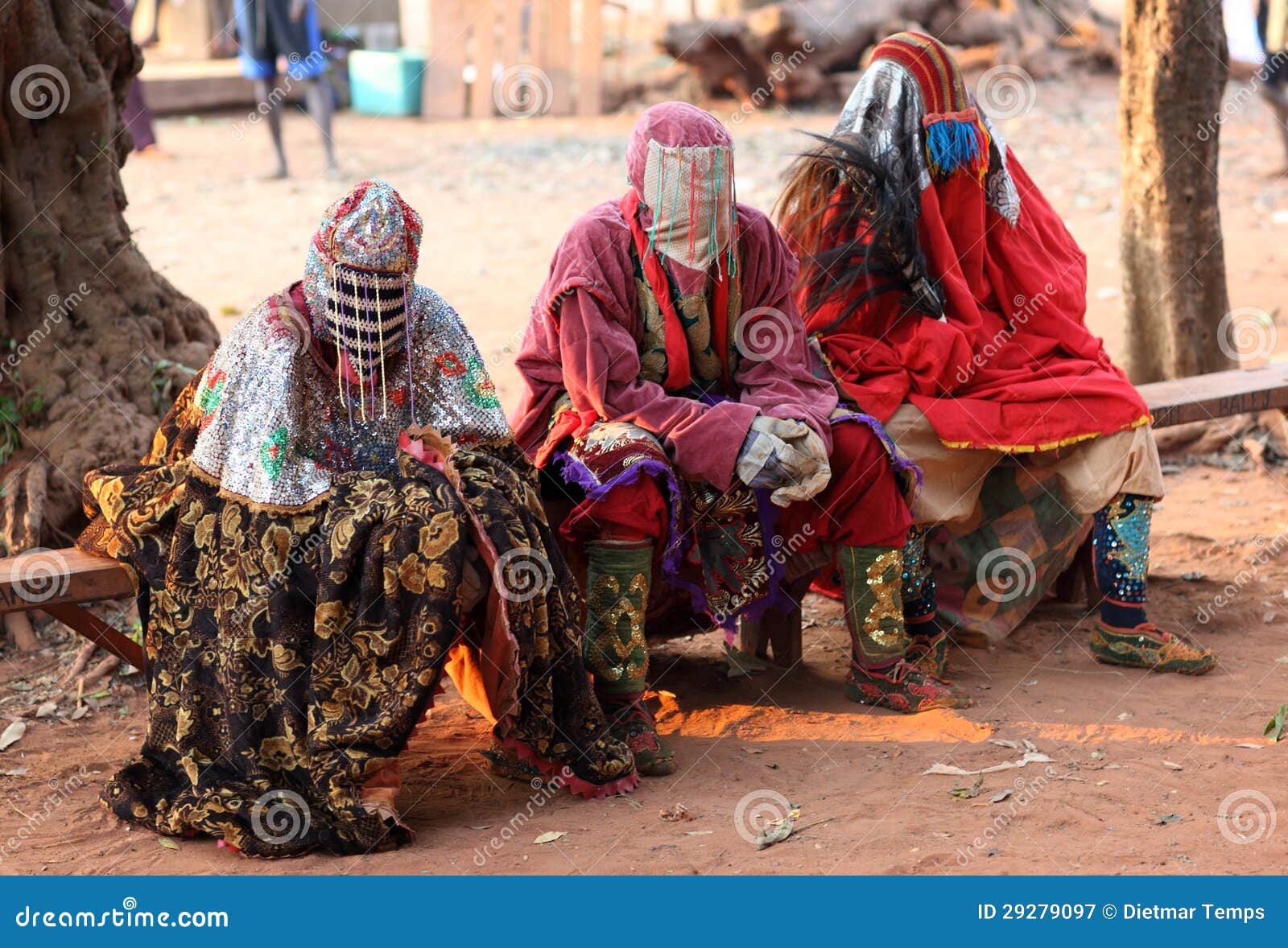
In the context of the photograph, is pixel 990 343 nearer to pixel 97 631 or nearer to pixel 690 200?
pixel 690 200

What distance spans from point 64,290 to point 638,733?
8.61 feet

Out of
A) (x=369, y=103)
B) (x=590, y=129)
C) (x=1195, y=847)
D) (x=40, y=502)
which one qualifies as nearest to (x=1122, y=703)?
(x=1195, y=847)

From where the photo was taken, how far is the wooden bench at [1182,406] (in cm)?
477

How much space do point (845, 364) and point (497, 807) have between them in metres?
1.77

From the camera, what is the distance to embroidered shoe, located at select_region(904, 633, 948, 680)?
456 cm

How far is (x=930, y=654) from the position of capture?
459 centimetres

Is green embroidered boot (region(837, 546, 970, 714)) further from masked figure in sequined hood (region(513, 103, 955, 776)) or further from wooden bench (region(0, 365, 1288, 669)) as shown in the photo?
wooden bench (region(0, 365, 1288, 669))

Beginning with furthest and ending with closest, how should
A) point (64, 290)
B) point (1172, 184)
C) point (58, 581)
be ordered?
1. point (1172, 184)
2. point (64, 290)
3. point (58, 581)

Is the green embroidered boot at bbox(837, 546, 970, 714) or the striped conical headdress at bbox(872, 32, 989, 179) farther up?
the striped conical headdress at bbox(872, 32, 989, 179)

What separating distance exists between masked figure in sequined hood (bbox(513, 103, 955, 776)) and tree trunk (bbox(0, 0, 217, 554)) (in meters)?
1.58

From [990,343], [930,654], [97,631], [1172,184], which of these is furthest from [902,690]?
[1172,184]

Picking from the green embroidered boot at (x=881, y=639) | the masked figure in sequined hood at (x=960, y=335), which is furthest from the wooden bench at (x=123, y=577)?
the masked figure in sequined hood at (x=960, y=335)

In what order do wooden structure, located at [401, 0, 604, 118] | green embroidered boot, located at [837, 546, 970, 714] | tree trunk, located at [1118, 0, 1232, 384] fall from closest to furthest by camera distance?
green embroidered boot, located at [837, 546, 970, 714] → tree trunk, located at [1118, 0, 1232, 384] → wooden structure, located at [401, 0, 604, 118]

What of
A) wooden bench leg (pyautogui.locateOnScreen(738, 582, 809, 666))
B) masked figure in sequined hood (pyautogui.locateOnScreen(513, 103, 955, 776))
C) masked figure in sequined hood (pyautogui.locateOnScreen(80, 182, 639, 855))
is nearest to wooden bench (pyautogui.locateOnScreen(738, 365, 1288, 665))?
wooden bench leg (pyautogui.locateOnScreen(738, 582, 809, 666))
